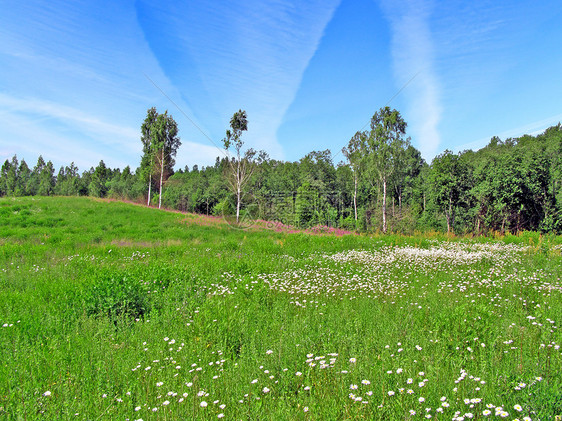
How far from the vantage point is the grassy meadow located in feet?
8.93

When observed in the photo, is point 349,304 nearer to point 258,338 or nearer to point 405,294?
point 405,294

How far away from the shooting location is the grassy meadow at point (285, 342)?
2723 millimetres

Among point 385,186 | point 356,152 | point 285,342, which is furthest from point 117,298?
point 356,152

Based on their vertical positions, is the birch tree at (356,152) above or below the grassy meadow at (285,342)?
above

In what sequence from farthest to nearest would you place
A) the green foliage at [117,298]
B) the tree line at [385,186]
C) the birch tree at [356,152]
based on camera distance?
the birch tree at [356,152], the tree line at [385,186], the green foliage at [117,298]

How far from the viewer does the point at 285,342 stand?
4000mm

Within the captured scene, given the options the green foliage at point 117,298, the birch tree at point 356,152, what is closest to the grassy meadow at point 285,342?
the green foliage at point 117,298

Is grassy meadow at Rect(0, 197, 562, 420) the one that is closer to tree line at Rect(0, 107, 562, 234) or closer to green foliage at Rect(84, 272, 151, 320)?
green foliage at Rect(84, 272, 151, 320)

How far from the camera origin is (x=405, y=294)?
20.9 ft

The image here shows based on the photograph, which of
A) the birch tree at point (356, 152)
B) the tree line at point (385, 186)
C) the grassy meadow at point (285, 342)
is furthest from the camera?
the birch tree at point (356, 152)

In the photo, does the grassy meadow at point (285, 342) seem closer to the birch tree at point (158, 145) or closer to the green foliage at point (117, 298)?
the green foliage at point (117, 298)

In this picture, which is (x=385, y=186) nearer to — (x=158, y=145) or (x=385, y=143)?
(x=385, y=143)

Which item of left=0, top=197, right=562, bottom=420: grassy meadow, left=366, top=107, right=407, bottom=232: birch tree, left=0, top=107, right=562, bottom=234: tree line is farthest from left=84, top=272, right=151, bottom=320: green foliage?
left=366, top=107, right=407, bottom=232: birch tree

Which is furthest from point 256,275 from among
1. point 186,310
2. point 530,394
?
point 530,394
